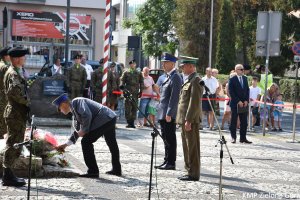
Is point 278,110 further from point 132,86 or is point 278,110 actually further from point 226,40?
point 226,40

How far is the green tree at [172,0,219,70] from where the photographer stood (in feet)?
186

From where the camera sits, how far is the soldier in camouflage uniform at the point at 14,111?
31.5 ft

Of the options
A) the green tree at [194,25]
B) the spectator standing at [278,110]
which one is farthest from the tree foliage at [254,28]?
the spectator standing at [278,110]

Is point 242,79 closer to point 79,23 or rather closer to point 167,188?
point 167,188

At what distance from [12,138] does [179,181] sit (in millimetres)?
2651

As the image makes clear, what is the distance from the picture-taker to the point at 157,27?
6234 centimetres

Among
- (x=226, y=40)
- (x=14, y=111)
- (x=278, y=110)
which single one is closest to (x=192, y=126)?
(x=14, y=111)

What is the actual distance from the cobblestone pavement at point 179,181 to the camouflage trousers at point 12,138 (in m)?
0.39

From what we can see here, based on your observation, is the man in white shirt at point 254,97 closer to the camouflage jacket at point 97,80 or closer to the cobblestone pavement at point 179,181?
the camouflage jacket at point 97,80

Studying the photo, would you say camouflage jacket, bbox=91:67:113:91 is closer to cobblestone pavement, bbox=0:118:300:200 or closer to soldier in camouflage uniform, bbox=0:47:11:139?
cobblestone pavement, bbox=0:118:300:200

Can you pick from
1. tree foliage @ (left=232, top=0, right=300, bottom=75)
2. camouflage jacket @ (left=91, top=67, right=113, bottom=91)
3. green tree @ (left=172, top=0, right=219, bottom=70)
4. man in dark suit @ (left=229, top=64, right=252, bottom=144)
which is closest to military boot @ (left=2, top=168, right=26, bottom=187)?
man in dark suit @ (left=229, top=64, right=252, bottom=144)

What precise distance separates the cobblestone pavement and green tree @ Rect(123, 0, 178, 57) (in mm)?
46022

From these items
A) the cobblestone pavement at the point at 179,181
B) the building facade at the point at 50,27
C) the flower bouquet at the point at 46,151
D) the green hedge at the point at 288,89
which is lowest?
the green hedge at the point at 288,89

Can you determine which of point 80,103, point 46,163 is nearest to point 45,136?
point 46,163
